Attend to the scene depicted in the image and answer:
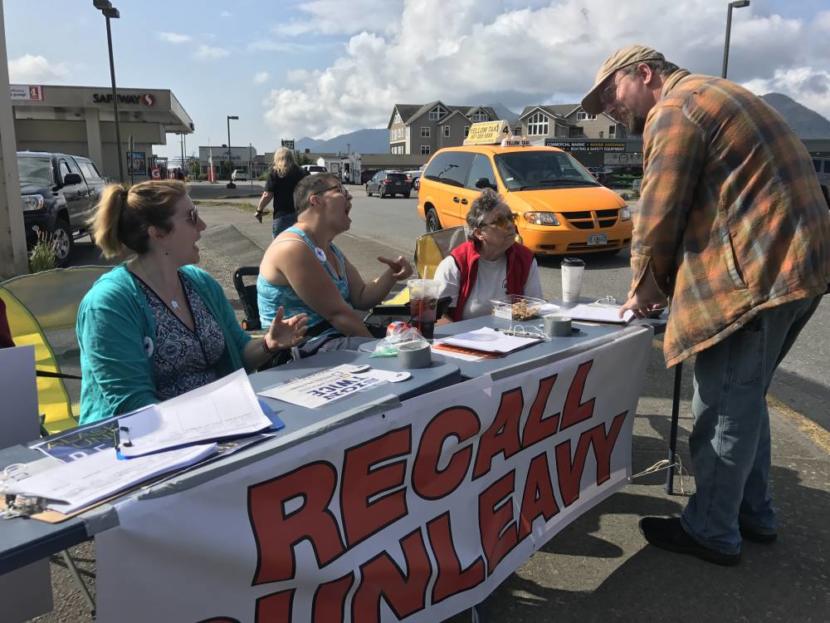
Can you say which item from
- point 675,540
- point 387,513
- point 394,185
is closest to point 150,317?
point 387,513

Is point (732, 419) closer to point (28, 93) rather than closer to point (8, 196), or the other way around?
point (8, 196)

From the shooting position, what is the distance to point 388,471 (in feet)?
6.37

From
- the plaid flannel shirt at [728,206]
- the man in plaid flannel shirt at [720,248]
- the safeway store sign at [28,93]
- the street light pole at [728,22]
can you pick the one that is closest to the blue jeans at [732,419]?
the man in plaid flannel shirt at [720,248]

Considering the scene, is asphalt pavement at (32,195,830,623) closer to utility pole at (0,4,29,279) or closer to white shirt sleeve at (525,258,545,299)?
white shirt sleeve at (525,258,545,299)

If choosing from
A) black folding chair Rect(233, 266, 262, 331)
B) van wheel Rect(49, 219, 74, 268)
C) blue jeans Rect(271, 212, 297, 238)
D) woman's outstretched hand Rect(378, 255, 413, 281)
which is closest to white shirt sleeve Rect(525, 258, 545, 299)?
woman's outstretched hand Rect(378, 255, 413, 281)

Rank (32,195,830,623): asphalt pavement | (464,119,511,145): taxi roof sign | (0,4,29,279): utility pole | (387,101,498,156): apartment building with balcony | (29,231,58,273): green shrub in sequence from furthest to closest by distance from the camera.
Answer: (387,101,498,156): apartment building with balcony < (464,119,511,145): taxi roof sign < (29,231,58,273): green shrub < (0,4,29,279): utility pole < (32,195,830,623): asphalt pavement

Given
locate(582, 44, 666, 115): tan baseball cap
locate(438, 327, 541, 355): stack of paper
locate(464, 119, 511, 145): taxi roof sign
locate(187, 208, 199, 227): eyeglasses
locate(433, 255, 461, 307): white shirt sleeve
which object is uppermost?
locate(464, 119, 511, 145): taxi roof sign

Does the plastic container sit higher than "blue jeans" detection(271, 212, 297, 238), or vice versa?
"blue jeans" detection(271, 212, 297, 238)

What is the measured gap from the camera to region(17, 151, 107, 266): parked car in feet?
32.0

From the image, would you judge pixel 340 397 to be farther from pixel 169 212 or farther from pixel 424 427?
pixel 169 212

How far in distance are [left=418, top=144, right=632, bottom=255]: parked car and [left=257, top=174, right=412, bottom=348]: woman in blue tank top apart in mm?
4922

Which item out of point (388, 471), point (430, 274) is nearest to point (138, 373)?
point (388, 471)

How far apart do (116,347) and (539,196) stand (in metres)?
7.85

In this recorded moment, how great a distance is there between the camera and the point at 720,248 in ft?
7.58
